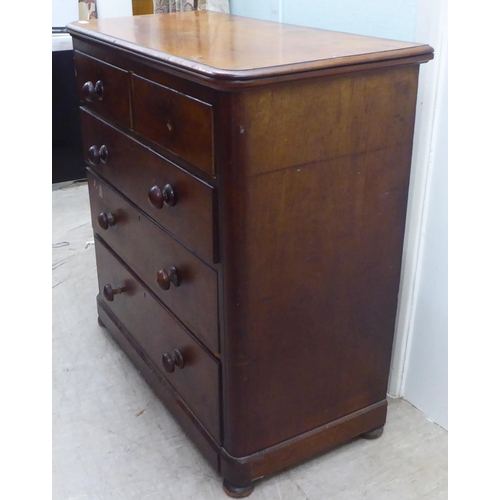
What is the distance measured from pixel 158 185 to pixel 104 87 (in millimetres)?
343

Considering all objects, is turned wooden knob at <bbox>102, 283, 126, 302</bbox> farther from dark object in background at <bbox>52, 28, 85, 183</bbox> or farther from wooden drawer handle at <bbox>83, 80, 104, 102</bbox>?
dark object in background at <bbox>52, 28, 85, 183</bbox>

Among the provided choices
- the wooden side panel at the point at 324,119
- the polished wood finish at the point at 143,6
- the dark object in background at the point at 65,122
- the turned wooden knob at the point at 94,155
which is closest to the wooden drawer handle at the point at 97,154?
the turned wooden knob at the point at 94,155

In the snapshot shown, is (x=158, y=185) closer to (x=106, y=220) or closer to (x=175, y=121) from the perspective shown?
(x=175, y=121)

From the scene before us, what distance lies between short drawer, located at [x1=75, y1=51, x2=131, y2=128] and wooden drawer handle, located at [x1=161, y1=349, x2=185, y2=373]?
53 cm

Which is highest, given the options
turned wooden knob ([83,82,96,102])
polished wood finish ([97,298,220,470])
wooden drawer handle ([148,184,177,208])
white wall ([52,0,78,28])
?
white wall ([52,0,78,28])

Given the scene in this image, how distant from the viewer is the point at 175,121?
3.78 feet

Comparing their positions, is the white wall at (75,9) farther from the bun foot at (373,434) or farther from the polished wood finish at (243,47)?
the bun foot at (373,434)

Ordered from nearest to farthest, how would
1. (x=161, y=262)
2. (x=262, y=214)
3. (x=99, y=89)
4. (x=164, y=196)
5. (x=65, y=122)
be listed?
(x=262, y=214)
(x=164, y=196)
(x=161, y=262)
(x=99, y=89)
(x=65, y=122)

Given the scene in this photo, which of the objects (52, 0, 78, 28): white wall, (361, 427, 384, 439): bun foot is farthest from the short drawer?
(52, 0, 78, 28): white wall

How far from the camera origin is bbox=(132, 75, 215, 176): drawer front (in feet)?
3.47

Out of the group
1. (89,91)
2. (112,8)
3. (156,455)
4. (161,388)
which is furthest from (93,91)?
(112,8)

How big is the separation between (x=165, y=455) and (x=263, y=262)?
1.99 ft
